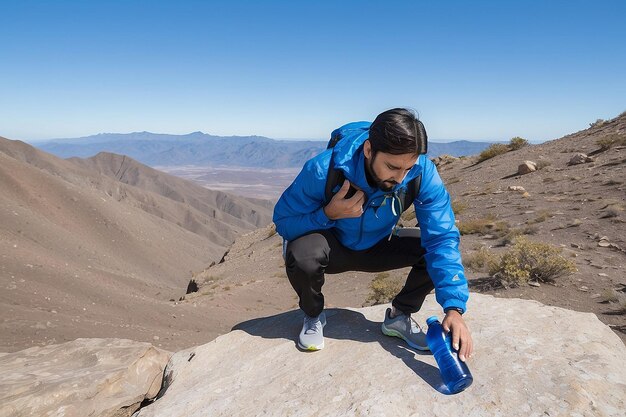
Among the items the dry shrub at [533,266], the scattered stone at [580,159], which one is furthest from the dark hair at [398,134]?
the scattered stone at [580,159]

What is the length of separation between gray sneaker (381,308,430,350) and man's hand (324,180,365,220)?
3.51 ft

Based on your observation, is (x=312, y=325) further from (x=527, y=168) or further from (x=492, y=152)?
(x=492, y=152)

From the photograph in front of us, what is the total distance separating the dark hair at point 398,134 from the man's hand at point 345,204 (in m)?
0.34

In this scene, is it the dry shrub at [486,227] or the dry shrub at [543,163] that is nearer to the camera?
the dry shrub at [486,227]

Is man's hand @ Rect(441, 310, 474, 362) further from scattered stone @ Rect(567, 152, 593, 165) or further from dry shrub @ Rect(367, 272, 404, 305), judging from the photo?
scattered stone @ Rect(567, 152, 593, 165)

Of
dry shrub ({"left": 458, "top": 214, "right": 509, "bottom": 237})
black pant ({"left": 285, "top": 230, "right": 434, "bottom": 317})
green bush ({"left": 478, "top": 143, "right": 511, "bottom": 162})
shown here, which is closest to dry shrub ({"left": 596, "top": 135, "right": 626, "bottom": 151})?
green bush ({"left": 478, "top": 143, "right": 511, "bottom": 162})

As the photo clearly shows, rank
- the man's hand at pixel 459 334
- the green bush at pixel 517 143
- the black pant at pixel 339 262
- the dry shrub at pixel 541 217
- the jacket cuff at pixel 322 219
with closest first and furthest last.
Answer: the man's hand at pixel 459 334, the jacket cuff at pixel 322 219, the black pant at pixel 339 262, the dry shrub at pixel 541 217, the green bush at pixel 517 143

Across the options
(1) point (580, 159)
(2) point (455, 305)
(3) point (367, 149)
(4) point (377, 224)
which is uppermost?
(3) point (367, 149)

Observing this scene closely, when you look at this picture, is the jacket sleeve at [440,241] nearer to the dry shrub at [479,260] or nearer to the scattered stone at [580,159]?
the dry shrub at [479,260]

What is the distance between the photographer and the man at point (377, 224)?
8.45ft

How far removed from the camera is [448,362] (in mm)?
2547

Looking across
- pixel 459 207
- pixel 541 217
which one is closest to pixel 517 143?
pixel 459 207

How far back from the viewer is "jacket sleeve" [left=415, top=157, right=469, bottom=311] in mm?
2777

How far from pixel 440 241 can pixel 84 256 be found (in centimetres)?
3544
